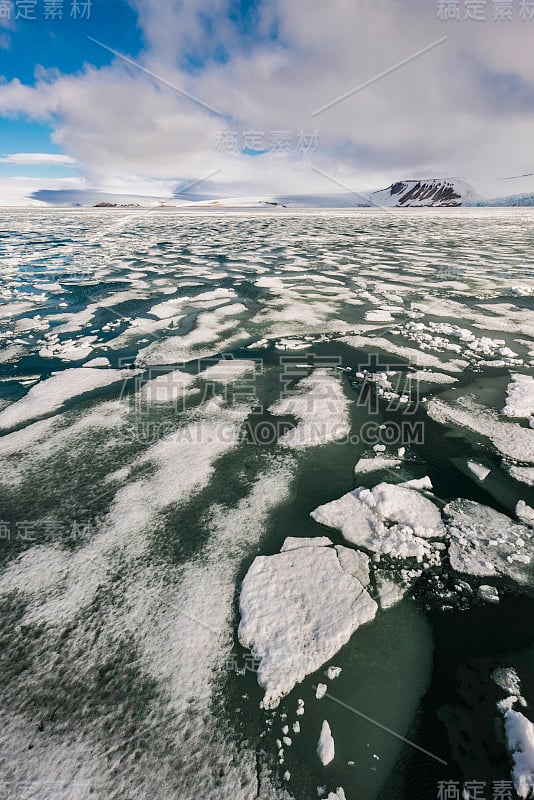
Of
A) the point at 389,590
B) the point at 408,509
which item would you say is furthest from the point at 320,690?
the point at 408,509

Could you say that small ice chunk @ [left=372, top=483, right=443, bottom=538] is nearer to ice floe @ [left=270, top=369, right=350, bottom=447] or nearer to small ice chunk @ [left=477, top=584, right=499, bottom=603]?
small ice chunk @ [left=477, top=584, right=499, bottom=603]

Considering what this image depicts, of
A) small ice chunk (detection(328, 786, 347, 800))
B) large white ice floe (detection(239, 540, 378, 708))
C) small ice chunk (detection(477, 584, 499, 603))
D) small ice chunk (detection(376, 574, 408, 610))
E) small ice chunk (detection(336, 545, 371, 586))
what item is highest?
small ice chunk (detection(477, 584, 499, 603))

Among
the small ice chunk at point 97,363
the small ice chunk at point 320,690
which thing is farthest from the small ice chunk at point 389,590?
the small ice chunk at point 97,363

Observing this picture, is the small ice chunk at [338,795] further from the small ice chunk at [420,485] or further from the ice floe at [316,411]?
the ice floe at [316,411]

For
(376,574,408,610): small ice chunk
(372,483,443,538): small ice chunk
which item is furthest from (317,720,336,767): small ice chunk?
(372,483,443,538): small ice chunk

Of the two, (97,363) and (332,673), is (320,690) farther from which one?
(97,363)
